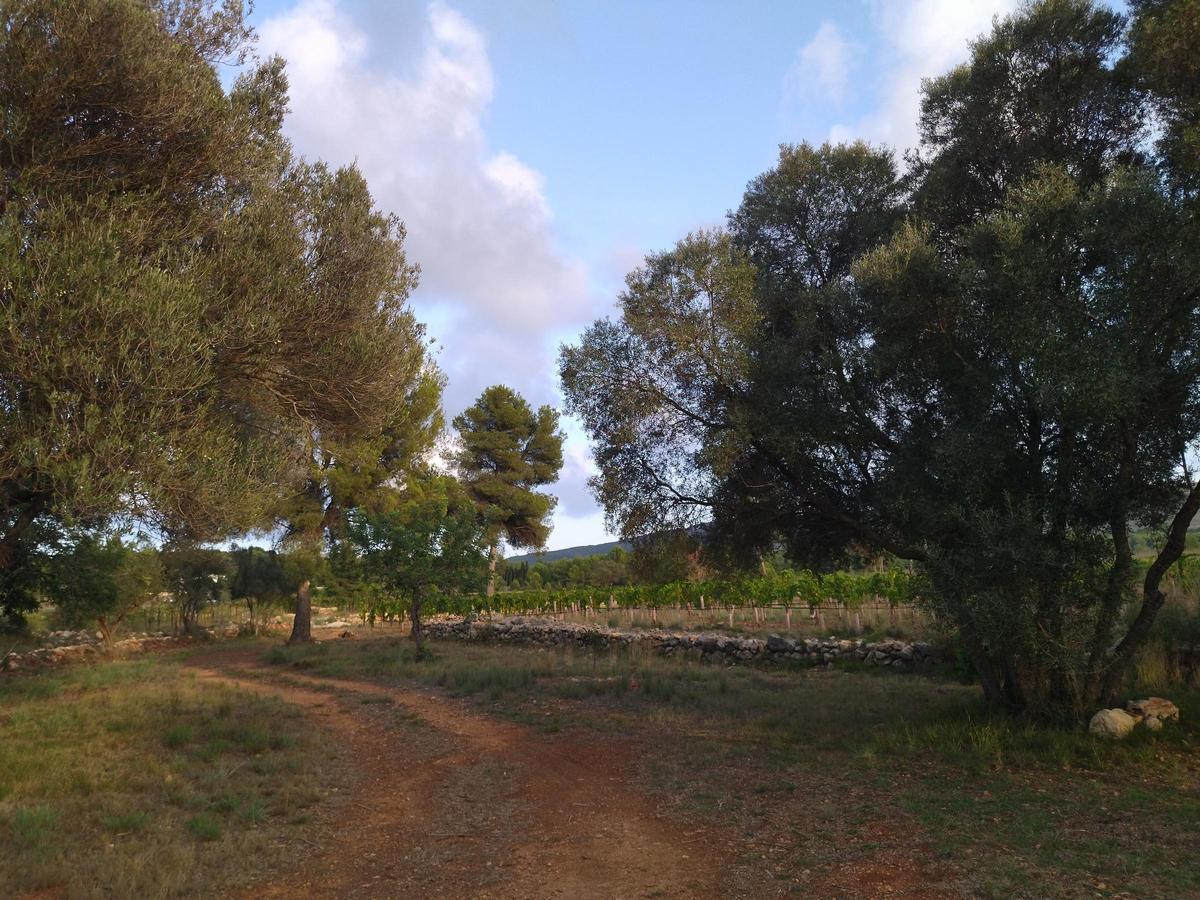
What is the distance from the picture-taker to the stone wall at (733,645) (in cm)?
1872

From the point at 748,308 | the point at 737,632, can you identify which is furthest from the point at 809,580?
the point at 748,308

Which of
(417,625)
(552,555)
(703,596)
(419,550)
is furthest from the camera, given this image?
(552,555)

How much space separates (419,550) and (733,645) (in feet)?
33.7

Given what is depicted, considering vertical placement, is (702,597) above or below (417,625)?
above

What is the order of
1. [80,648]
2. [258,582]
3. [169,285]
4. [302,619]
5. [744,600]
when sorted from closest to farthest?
[169,285], [80,648], [302,619], [744,600], [258,582]

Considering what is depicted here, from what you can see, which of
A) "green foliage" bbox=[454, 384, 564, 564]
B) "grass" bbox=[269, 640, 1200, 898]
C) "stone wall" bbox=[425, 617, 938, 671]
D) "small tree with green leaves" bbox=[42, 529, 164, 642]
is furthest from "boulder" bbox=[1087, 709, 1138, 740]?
"green foliage" bbox=[454, 384, 564, 564]

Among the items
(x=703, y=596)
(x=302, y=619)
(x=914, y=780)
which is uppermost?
(x=703, y=596)

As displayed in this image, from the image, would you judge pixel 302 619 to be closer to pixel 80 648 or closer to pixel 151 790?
pixel 80 648

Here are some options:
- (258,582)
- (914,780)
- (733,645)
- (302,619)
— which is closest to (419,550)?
(733,645)

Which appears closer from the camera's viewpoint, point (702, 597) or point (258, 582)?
point (702, 597)

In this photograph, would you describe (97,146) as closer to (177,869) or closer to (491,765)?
(177,869)

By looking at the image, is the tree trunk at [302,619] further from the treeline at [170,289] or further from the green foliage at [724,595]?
the treeline at [170,289]

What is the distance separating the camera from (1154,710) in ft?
33.0

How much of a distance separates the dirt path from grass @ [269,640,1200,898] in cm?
60
